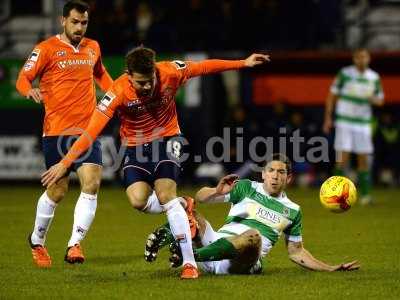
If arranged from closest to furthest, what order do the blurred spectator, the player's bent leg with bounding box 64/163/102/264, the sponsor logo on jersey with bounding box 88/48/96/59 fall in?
the player's bent leg with bounding box 64/163/102/264 → the sponsor logo on jersey with bounding box 88/48/96/59 → the blurred spectator

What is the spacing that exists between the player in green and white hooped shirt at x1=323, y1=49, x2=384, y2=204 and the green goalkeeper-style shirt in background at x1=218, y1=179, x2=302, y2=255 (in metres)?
7.63

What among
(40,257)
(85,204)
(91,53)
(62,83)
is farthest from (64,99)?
(40,257)

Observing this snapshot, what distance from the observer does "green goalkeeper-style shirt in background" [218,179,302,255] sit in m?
8.78

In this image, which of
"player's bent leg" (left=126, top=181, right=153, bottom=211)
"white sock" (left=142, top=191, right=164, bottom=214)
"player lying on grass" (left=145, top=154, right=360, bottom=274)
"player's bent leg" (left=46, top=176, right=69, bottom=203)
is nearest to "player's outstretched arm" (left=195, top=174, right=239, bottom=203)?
"player lying on grass" (left=145, top=154, right=360, bottom=274)

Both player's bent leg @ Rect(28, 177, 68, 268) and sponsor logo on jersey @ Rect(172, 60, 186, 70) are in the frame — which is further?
player's bent leg @ Rect(28, 177, 68, 268)

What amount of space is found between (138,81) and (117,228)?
Answer: 4969 millimetres

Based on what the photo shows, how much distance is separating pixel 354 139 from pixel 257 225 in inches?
325

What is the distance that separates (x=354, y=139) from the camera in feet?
55.1

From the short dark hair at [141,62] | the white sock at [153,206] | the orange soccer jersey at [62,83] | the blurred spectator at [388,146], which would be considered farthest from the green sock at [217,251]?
the blurred spectator at [388,146]

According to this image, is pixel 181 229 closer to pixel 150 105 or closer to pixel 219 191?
pixel 219 191

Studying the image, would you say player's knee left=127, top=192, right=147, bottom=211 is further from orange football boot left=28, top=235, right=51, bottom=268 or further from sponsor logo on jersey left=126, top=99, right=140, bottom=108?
orange football boot left=28, top=235, right=51, bottom=268

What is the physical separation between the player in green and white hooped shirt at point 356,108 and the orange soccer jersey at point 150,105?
7601 millimetres

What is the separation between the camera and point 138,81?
828 centimetres

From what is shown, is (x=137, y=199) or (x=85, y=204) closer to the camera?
(x=137, y=199)
